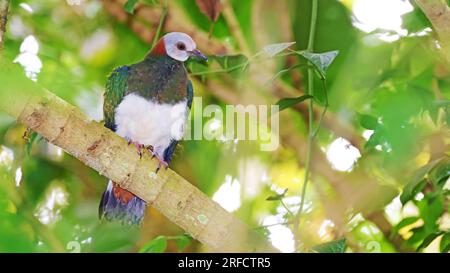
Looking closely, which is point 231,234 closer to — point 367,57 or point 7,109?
point 7,109

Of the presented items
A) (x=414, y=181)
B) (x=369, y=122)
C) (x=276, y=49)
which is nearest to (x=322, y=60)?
(x=276, y=49)

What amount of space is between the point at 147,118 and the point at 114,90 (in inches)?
4.1

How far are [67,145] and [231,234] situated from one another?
0.34m

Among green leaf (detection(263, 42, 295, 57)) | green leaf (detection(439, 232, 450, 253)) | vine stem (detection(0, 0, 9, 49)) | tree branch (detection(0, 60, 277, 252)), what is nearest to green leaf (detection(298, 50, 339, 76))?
green leaf (detection(263, 42, 295, 57))

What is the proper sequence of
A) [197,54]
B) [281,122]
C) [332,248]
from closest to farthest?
[332,248]
[197,54]
[281,122]

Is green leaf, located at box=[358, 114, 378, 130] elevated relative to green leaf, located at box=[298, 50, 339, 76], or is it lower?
elevated

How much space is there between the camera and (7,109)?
125 centimetres

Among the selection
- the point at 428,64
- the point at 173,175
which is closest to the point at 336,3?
the point at 428,64

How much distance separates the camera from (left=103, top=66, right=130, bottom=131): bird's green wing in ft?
5.94

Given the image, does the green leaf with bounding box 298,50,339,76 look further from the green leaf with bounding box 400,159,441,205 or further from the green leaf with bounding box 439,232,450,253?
the green leaf with bounding box 439,232,450,253

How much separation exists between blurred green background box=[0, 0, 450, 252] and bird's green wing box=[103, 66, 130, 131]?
7 cm

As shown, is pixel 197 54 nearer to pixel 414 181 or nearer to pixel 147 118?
pixel 147 118

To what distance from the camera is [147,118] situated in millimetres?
1827
